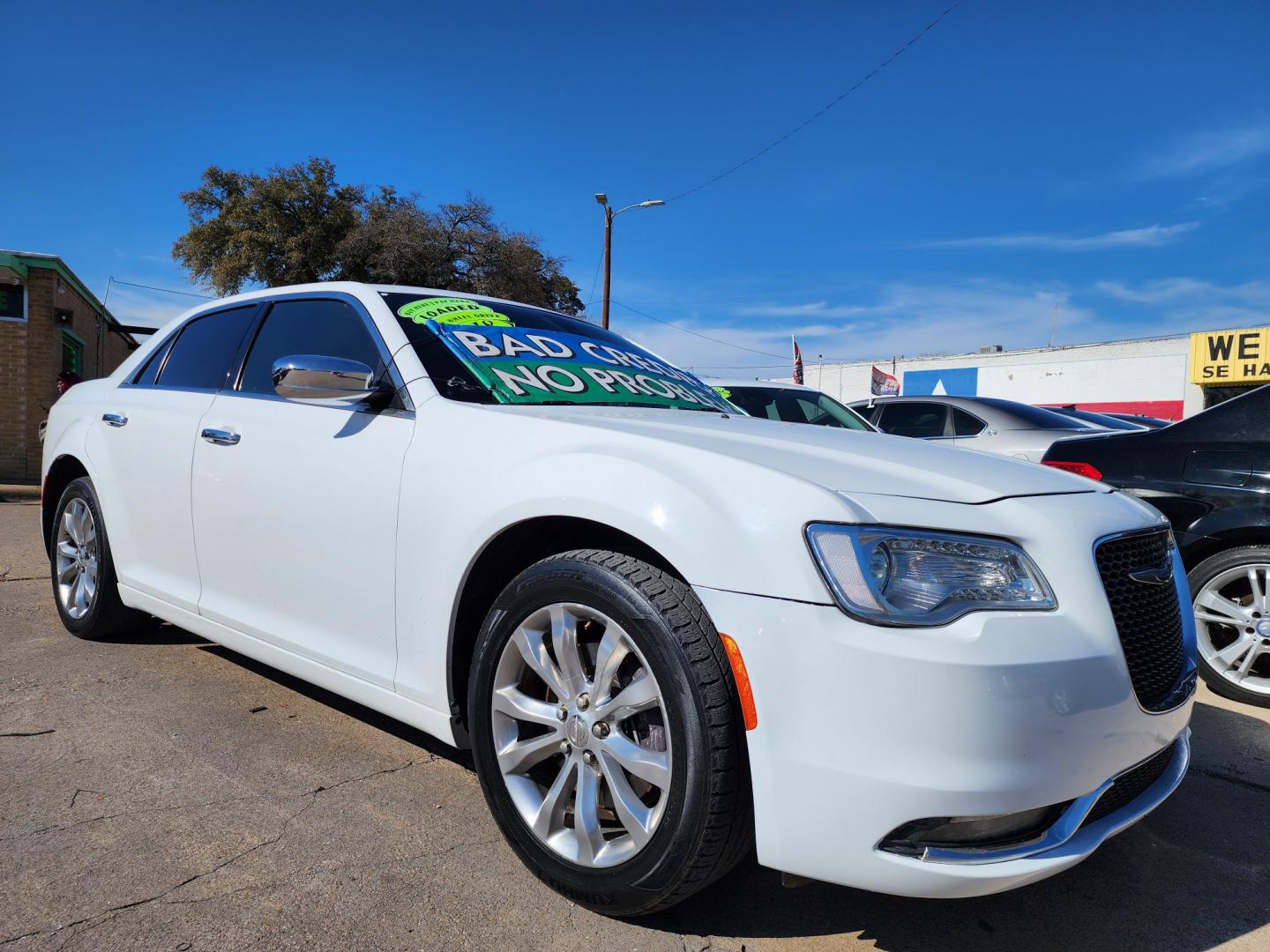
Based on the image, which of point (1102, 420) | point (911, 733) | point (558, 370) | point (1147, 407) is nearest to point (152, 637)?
point (558, 370)

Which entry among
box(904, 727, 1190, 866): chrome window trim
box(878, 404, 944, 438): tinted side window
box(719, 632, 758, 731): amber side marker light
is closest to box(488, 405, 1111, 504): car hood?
box(719, 632, 758, 731): amber side marker light

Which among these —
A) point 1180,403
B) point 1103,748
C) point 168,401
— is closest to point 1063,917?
point 1103,748

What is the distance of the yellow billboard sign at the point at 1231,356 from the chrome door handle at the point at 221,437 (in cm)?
3211

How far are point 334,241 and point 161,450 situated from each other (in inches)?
970

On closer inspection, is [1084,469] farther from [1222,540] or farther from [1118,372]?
[1118,372]

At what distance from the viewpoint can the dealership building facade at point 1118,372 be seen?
28.1m

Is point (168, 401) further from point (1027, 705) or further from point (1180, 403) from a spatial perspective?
point (1180, 403)

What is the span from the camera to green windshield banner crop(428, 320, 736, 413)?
8.62 feet

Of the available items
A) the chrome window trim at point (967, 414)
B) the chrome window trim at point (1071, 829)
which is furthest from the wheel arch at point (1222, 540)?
the chrome window trim at point (967, 414)

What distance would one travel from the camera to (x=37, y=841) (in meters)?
2.18

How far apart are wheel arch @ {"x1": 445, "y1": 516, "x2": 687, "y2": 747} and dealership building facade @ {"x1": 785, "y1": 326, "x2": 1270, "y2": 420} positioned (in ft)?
95.1

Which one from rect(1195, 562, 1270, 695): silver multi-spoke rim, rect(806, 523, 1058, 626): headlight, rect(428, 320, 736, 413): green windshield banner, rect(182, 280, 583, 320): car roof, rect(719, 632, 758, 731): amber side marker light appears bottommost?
rect(1195, 562, 1270, 695): silver multi-spoke rim

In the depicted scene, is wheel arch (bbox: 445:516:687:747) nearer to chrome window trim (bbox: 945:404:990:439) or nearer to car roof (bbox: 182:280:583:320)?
car roof (bbox: 182:280:583:320)

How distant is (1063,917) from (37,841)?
258 cm
